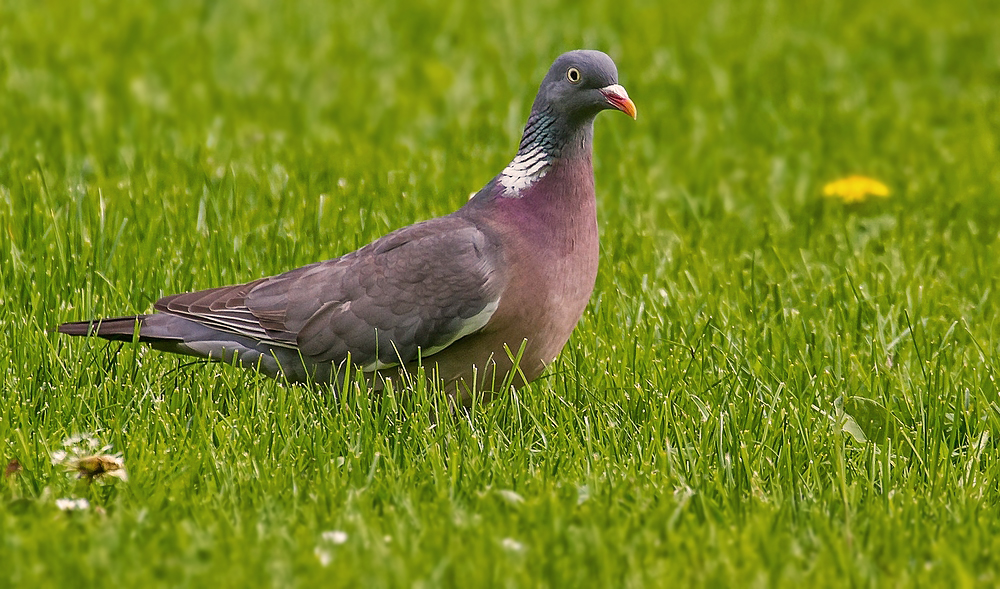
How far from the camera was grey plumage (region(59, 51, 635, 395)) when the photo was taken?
13.7ft

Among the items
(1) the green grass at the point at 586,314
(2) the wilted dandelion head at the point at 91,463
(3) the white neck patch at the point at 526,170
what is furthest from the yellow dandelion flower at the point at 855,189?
(2) the wilted dandelion head at the point at 91,463

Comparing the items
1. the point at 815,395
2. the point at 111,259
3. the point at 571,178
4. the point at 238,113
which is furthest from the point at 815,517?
the point at 238,113

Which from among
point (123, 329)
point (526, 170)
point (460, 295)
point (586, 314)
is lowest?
point (586, 314)

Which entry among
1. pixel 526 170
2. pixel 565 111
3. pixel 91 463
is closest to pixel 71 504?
pixel 91 463

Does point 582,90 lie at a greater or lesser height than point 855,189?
greater

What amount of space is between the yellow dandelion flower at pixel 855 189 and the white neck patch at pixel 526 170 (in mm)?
2656

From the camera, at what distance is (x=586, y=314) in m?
5.12

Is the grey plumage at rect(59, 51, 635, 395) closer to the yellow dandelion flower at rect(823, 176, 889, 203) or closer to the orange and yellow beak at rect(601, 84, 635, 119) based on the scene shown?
the orange and yellow beak at rect(601, 84, 635, 119)

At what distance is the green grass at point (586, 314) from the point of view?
131 inches

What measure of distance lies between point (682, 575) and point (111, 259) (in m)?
2.91

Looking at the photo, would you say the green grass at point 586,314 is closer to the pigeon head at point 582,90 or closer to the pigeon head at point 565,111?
the pigeon head at point 565,111

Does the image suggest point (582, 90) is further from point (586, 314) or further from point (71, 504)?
point (71, 504)

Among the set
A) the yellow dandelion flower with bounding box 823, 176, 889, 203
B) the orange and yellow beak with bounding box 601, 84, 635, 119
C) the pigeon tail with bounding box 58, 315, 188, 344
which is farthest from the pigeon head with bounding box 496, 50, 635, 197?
the yellow dandelion flower with bounding box 823, 176, 889, 203

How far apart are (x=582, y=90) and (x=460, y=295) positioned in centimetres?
74
